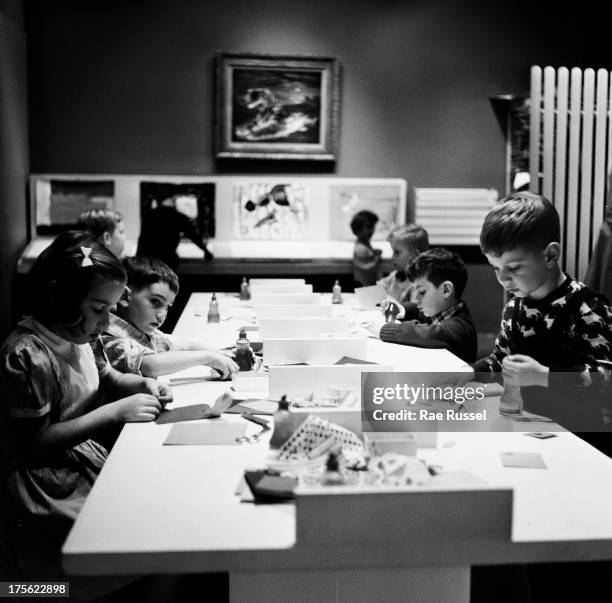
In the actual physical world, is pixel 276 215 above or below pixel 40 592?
above

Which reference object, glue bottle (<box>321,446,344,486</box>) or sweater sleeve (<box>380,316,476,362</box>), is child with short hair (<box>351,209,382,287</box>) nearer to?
sweater sleeve (<box>380,316,476,362</box>)

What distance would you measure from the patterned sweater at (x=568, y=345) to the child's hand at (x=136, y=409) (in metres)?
1.08

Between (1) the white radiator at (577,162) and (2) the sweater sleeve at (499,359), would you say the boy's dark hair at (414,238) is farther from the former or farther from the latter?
(2) the sweater sleeve at (499,359)

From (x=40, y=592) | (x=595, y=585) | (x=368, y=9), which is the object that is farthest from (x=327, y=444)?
(x=368, y=9)

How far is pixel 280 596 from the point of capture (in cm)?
156

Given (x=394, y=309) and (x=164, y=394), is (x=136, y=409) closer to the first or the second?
(x=164, y=394)

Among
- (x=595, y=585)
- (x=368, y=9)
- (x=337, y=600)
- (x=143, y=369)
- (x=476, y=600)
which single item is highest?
(x=368, y=9)

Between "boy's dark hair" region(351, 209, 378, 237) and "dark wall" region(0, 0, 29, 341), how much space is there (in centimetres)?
270

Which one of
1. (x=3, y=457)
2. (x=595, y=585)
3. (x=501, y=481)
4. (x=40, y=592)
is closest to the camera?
(x=501, y=481)

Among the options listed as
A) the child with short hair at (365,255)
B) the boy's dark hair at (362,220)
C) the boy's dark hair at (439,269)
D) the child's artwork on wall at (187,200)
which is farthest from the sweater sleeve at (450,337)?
the child's artwork on wall at (187,200)

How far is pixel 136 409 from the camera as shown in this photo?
2156 mm

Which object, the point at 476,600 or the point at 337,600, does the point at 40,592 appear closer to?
the point at 337,600

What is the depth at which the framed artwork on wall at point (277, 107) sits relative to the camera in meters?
6.69

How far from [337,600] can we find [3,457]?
1.84 meters
